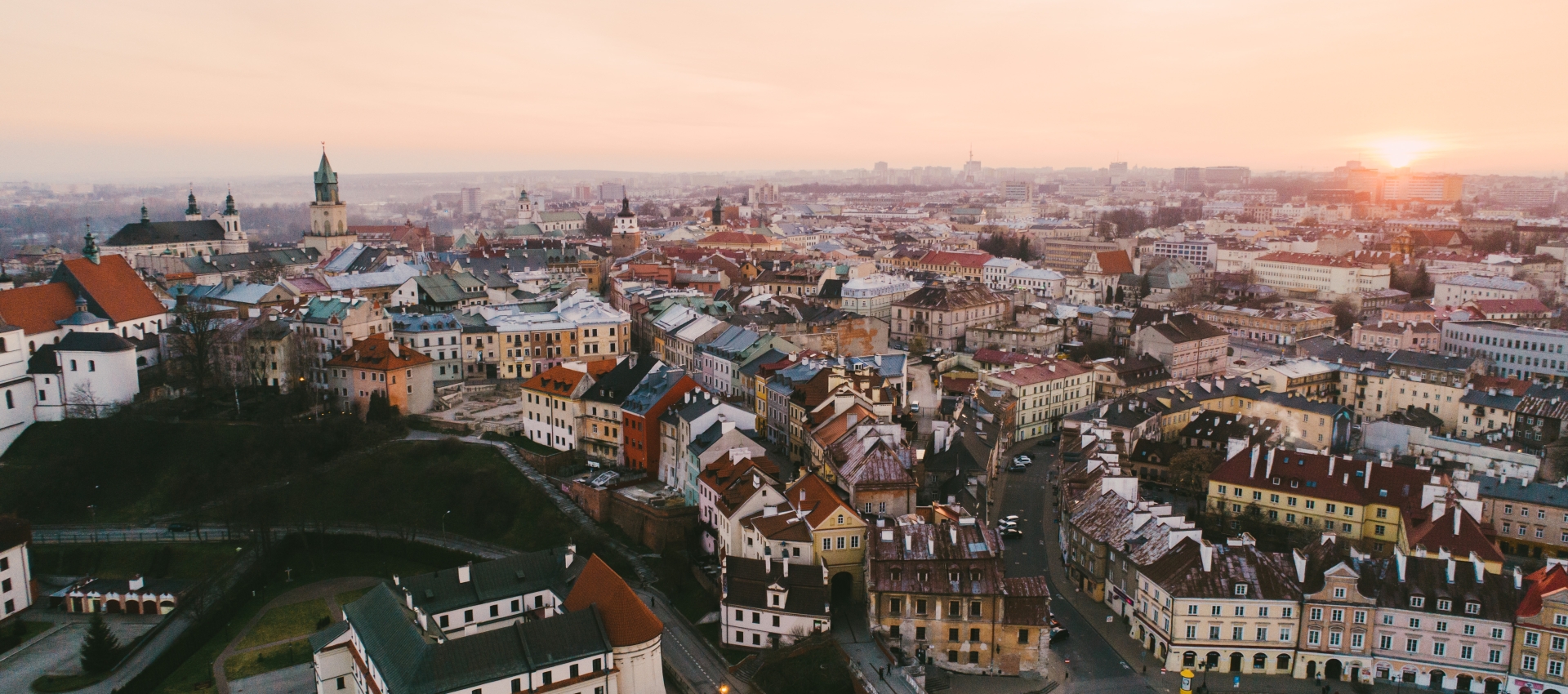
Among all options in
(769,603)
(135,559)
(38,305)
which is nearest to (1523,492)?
(769,603)

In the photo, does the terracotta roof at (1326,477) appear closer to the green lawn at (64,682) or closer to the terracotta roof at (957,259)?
the green lawn at (64,682)

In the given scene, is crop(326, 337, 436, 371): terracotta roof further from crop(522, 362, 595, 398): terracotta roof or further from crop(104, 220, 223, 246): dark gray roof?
crop(104, 220, 223, 246): dark gray roof

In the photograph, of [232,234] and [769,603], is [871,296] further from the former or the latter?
[232,234]

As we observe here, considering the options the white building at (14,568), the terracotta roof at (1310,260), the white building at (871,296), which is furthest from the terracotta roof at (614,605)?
the terracotta roof at (1310,260)

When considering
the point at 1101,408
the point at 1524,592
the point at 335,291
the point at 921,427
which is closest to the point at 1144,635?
the point at 1524,592

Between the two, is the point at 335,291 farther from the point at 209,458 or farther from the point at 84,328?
the point at 209,458
